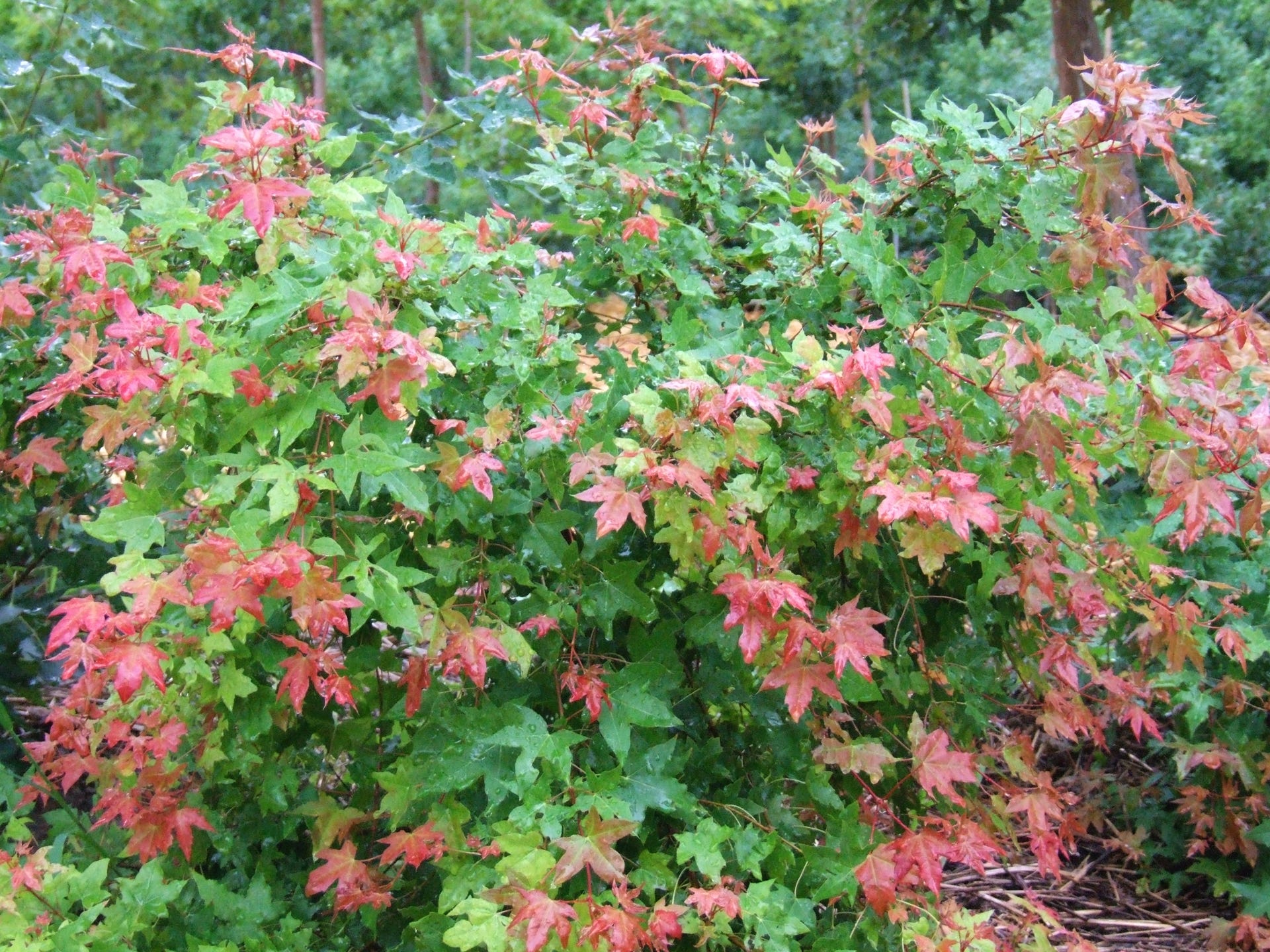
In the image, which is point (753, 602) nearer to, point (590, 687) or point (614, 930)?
point (590, 687)

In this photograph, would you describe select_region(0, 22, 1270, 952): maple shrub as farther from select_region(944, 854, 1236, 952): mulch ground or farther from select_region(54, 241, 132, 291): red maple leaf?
select_region(944, 854, 1236, 952): mulch ground

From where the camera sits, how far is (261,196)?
1628 mm

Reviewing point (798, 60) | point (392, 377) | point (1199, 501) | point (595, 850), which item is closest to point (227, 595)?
point (392, 377)

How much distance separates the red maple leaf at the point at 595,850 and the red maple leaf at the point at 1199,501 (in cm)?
94

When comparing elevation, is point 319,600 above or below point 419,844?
above

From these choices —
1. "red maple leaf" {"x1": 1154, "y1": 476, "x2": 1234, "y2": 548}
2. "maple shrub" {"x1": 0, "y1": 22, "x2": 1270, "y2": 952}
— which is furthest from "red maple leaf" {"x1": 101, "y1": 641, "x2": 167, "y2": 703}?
"red maple leaf" {"x1": 1154, "y1": 476, "x2": 1234, "y2": 548}

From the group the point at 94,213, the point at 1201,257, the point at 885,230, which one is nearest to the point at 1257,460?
the point at 885,230

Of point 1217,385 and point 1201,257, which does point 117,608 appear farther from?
point 1201,257

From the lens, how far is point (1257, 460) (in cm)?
206

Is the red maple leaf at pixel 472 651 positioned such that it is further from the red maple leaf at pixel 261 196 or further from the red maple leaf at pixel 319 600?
the red maple leaf at pixel 261 196

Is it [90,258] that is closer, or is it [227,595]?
[227,595]

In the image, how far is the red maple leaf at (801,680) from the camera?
1.78 metres

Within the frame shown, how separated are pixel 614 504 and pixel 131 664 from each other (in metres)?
0.65

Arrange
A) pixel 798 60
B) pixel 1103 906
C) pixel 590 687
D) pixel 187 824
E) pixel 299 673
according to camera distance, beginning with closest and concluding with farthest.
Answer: pixel 299 673
pixel 590 687
pixel 187 824
pixel 1103 906
pixel 798 60
